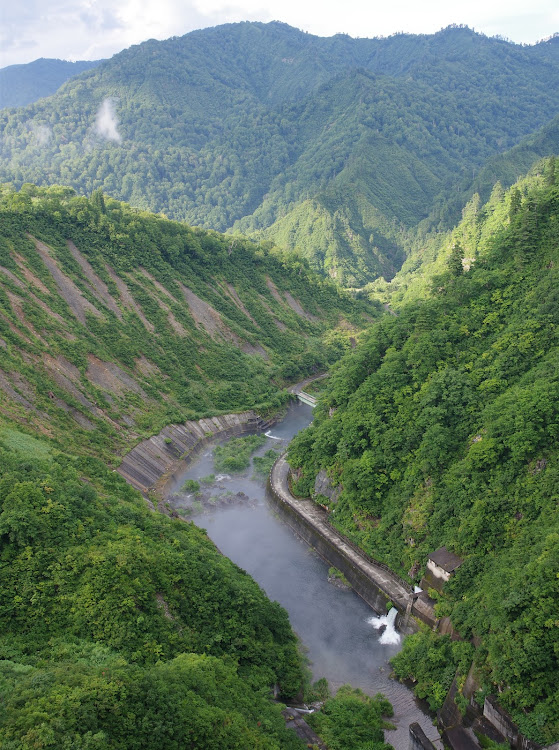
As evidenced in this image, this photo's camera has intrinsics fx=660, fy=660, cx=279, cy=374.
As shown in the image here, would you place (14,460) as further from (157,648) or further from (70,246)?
(70,246)

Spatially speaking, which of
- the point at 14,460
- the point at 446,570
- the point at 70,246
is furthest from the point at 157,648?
the point at 70,246

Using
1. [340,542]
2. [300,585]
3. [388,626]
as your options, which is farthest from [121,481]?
[388,626]

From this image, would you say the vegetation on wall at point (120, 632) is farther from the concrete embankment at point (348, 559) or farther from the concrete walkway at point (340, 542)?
the concrete walkway at point (340, 542)

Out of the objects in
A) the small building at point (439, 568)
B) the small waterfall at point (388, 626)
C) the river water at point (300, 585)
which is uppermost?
the small building at point (439, 568)

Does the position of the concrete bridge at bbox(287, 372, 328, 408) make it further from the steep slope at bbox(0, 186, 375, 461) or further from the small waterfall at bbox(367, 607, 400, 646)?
the small waterfall at bbox(367, 607, 400, 646)

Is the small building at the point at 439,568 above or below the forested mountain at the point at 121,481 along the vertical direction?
above

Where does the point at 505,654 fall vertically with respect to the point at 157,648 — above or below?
above

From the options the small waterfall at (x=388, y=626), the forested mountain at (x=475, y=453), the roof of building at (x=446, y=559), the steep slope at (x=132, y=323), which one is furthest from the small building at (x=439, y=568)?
the steep slope at (x=132, y=323)
